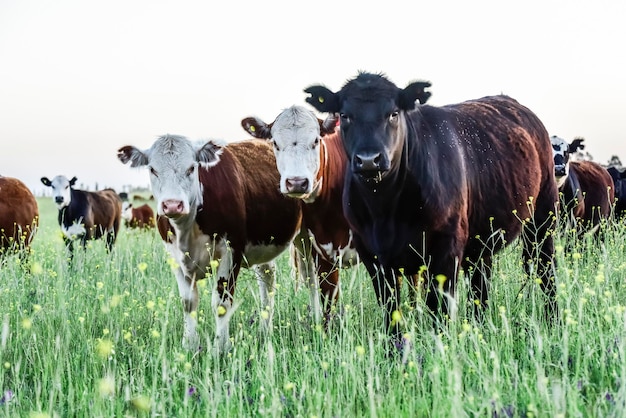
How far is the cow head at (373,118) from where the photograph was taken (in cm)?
500

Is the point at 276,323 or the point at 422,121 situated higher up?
the point at 422,121

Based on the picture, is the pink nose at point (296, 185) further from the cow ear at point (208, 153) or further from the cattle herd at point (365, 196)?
the cow ear at point (208, 153)

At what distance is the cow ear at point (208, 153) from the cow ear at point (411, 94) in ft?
6.74

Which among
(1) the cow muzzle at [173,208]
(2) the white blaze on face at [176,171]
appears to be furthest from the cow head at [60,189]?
(1) the cow muzzle at [173,208]

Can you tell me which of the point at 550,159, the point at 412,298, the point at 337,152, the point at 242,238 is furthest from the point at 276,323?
the point at 550,159

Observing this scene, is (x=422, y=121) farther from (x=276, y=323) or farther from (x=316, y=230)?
(x=276, y=323)

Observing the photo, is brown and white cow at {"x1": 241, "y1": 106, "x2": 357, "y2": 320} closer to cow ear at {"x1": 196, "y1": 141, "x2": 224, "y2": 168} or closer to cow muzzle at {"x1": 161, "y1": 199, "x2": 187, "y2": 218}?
cow ear at {"x1": 196, "y1": 141, "x2": 224, "y2": 168}

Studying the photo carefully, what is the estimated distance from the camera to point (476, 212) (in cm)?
621

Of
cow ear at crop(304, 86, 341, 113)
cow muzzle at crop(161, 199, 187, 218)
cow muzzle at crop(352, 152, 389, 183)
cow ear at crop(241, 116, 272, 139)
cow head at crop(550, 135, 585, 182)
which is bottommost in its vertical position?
cow head at crop(550, 135, 585, 182)

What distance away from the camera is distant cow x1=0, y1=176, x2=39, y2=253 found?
11.2 metres

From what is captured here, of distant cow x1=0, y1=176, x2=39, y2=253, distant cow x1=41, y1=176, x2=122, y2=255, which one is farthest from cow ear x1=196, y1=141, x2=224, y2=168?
distant cow x1=41, y1=176, x2=122, y2=255

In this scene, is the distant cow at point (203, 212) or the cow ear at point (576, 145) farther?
the cow ear at point (576, 145)

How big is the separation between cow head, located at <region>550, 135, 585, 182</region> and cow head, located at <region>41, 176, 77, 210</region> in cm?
1133

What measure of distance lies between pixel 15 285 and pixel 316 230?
131 inches
